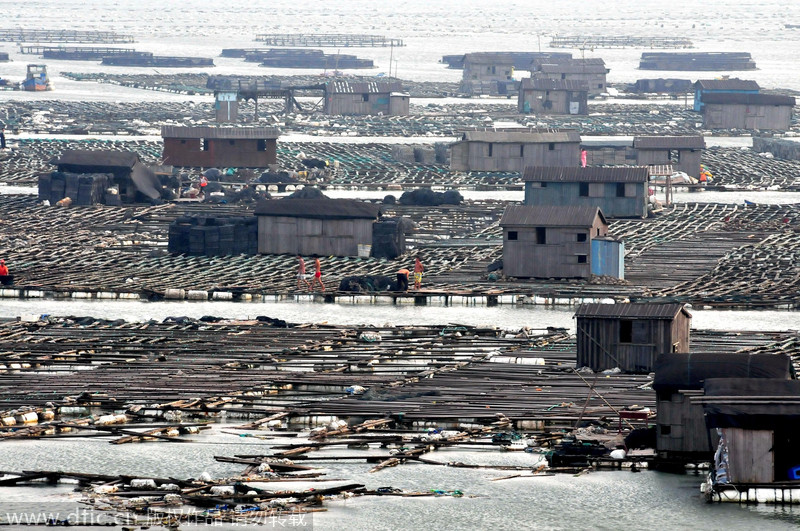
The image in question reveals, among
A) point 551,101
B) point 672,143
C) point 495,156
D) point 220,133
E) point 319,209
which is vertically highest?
point 551,101

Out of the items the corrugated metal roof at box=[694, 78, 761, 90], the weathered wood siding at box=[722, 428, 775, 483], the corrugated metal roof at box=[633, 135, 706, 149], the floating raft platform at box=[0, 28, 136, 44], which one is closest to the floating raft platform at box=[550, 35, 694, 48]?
the floating raft platform at box=[0, 28, 136, 44]

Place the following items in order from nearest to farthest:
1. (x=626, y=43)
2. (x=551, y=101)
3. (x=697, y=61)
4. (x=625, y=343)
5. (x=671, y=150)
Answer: (x=625, y=343)
(x=671, y=150)
(x=551, y=101)
(x=697, y=61)
(x=626, y=43)

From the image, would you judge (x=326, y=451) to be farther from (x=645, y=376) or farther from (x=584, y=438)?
(x=645, y=376)

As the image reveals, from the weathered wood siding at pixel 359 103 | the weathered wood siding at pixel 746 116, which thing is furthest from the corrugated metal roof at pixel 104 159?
the weathered wood siding at pixel 746 116

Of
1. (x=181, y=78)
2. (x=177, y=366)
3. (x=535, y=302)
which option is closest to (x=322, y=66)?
(x=181, y=78)

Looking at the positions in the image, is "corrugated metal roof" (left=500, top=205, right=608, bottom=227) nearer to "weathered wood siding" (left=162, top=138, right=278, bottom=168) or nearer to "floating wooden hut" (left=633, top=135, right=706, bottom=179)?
"floating wooden hut" (left=633, top=135, right=706, bottom=179)

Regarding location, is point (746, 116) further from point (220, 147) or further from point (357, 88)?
point (220, 147)

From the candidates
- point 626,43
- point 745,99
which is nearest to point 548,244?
point 745,99
